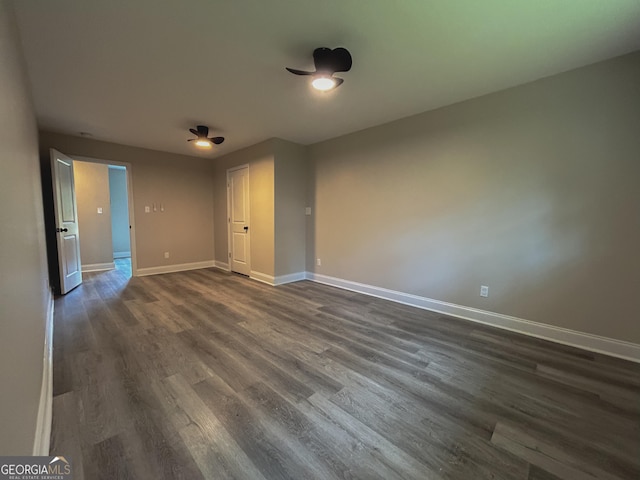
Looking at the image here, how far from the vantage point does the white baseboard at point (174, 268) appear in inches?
200

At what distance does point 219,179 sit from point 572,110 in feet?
18.0

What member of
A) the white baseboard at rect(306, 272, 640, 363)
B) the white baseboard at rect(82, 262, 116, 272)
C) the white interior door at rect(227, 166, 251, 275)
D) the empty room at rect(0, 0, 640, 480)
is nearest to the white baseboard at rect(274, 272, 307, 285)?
the empty room at rect(0, 0, 640, 480)

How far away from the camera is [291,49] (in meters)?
2.06

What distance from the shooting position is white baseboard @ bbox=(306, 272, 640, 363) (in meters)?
2.24

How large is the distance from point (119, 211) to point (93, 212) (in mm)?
2133

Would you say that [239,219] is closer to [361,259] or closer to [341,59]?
[361,259]

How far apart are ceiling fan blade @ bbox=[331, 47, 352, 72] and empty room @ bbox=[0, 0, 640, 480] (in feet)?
0.05

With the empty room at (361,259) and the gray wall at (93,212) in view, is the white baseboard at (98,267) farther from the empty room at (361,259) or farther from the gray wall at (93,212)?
the empty room at (361,259)

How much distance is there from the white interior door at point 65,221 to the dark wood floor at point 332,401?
129 centimetres

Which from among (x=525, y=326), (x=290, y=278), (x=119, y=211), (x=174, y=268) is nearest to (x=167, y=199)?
(x=174, y=268)

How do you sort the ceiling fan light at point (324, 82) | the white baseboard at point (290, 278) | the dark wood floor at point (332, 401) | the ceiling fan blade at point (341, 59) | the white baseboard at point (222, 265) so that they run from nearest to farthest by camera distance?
the dark wood floor at point (332, 401) → the ceiling fan blade at point (341, 59) → the ceiling fan light at point (324, 82) → the white baseboard at point (290, 278) → the white baseboard at point (222, 265)

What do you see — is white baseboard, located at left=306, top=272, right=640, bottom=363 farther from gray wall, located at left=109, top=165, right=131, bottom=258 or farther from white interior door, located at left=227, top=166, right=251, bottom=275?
gray wall, located at left=109, top=165, right=131, bottom=258

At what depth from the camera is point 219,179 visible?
224 inches

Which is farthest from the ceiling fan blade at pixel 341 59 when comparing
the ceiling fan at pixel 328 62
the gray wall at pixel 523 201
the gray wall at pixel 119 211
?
the gray wall at pixel 119 211
